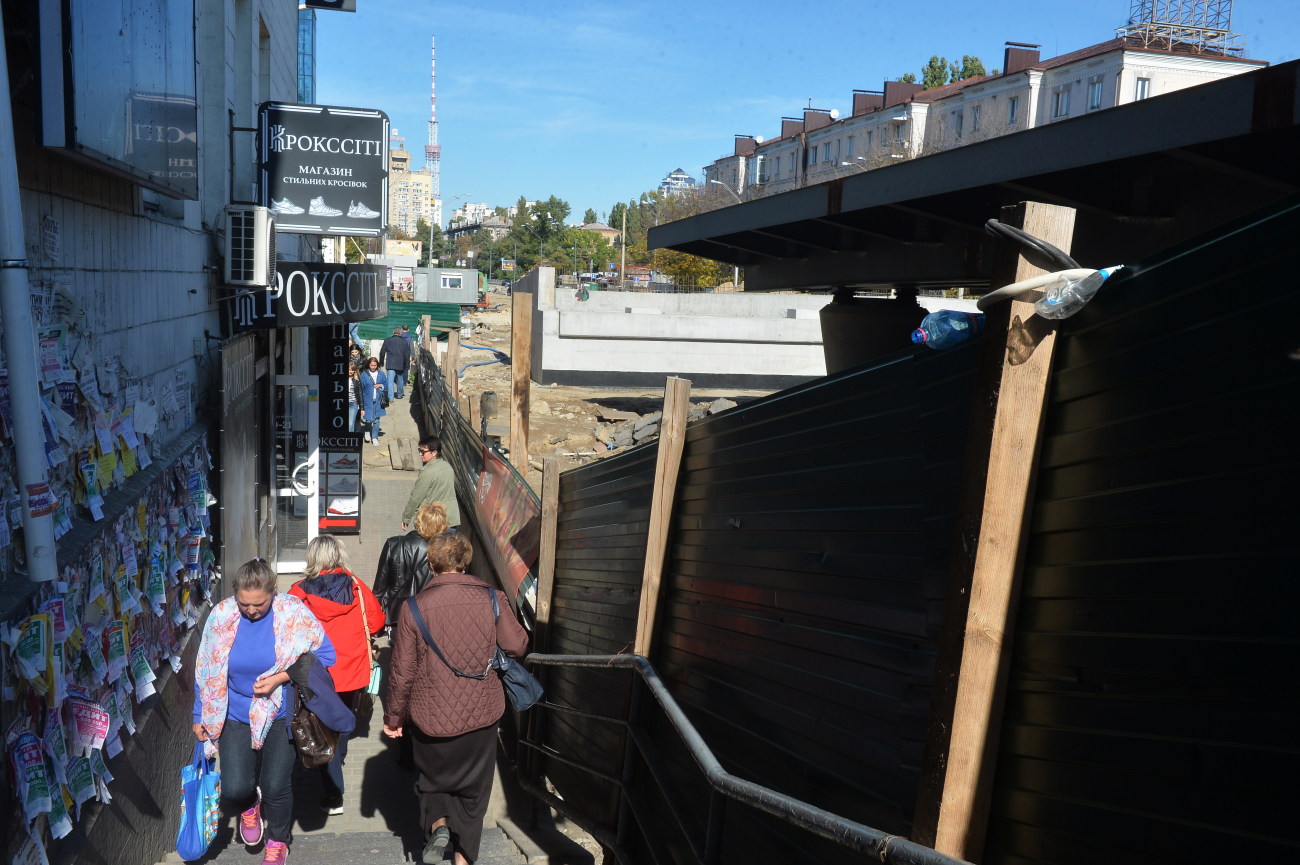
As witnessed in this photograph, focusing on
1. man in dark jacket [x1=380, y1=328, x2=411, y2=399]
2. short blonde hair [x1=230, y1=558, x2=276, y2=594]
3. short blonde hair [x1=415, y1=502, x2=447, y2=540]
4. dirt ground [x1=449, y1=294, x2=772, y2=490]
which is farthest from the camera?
man in dark jacket [x1=380, y1=328, x2=411, y2=399]

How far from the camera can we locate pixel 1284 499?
1487 mm

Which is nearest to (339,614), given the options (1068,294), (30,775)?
(30,775)

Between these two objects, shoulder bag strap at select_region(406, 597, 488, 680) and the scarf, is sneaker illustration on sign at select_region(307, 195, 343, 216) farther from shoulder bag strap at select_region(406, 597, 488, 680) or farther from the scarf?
shoulder bag strap at select_region(406, 597, 488, 680)

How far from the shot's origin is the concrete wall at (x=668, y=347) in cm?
3022

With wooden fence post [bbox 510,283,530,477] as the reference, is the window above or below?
above

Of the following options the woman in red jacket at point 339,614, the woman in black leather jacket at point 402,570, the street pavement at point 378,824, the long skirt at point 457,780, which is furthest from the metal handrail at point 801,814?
the woman in black leather jacket at point 402,570

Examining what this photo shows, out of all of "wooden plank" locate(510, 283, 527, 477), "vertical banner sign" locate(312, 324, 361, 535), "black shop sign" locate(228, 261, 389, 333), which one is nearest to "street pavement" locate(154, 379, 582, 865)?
"wooden plank" locate(510, 283, 527, 477)

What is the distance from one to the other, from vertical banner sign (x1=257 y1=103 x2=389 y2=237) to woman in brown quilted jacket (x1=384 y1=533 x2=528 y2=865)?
15.9 feet

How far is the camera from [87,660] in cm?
362

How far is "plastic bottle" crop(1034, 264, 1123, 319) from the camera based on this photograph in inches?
73.2

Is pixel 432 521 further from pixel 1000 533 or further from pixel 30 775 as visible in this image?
pixel 1000 533

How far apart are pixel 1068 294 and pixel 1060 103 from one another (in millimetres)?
55385

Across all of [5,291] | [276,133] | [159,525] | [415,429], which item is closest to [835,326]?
[276,133]

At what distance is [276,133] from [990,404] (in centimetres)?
766
